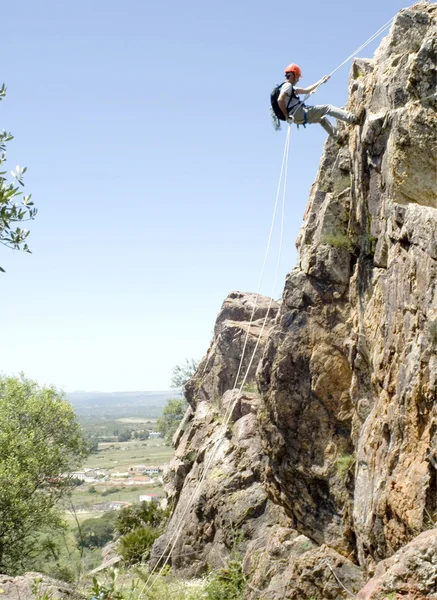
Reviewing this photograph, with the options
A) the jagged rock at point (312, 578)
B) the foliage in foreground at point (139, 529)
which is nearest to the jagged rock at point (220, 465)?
the foliage in foreground at point (139, 529)

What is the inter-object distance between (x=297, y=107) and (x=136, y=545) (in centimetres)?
1978

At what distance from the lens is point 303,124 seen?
13.1 m

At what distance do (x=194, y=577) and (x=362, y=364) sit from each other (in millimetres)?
11298

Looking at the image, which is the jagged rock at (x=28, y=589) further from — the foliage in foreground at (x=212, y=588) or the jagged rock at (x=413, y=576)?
the jagged rock at (x=413, y=576)

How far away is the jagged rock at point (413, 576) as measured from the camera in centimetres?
695

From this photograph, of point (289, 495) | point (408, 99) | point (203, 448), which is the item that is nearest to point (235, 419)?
point (203, 448)

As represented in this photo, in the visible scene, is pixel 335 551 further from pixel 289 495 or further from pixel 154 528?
pixel 154 528

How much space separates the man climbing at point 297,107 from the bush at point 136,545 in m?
18.9

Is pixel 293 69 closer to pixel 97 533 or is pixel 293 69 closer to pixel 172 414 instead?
pixel 172 414

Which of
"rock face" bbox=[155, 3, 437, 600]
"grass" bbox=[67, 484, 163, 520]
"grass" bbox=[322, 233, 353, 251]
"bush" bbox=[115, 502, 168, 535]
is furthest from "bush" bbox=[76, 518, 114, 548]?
"grass" bbox=[322, 233, 353, 251]

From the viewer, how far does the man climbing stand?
12.8m

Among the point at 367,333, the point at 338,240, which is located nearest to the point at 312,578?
the point at 367,333

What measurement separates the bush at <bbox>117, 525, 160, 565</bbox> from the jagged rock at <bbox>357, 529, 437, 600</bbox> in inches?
731

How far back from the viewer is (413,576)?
280 inches
